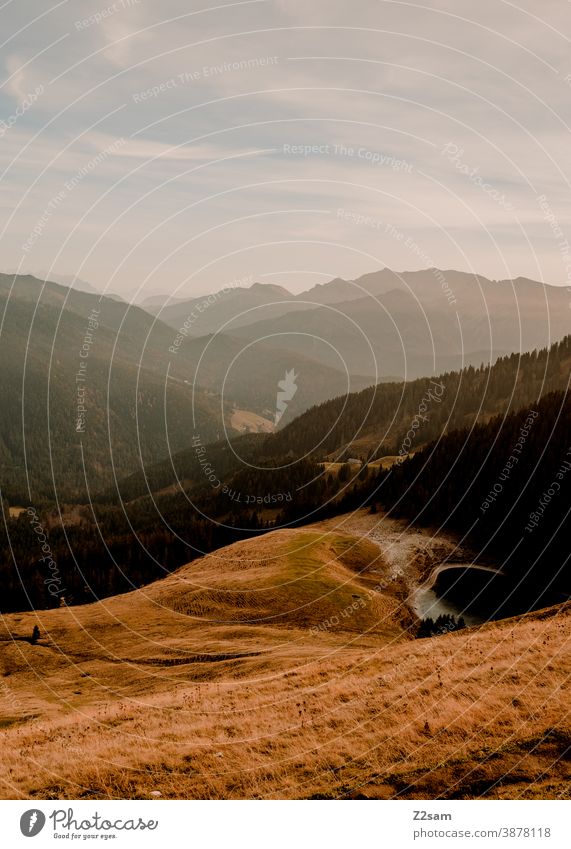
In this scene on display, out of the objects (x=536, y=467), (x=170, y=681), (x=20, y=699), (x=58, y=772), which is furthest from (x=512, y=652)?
(x=536, y=467)

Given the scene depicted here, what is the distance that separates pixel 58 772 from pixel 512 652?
2397 centimetres

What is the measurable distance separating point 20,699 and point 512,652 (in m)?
40.1

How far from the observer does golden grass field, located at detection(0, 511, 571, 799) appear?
23.5 metres

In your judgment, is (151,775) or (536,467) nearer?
(151,775)

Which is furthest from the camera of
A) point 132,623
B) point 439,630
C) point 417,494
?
point 417,494

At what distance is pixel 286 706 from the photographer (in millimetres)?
33031

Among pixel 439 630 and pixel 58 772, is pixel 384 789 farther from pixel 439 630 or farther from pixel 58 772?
pixel 439 630

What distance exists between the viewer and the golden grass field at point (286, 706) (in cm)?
2355

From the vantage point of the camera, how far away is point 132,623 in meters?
73.9

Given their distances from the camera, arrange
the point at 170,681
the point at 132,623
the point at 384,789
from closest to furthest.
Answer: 1. the point at 384,789
2. the point at 170,681
3. the point at 132,623

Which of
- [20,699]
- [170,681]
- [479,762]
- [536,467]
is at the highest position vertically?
[536,467]

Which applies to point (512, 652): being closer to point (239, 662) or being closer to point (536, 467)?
point (239, 662)
